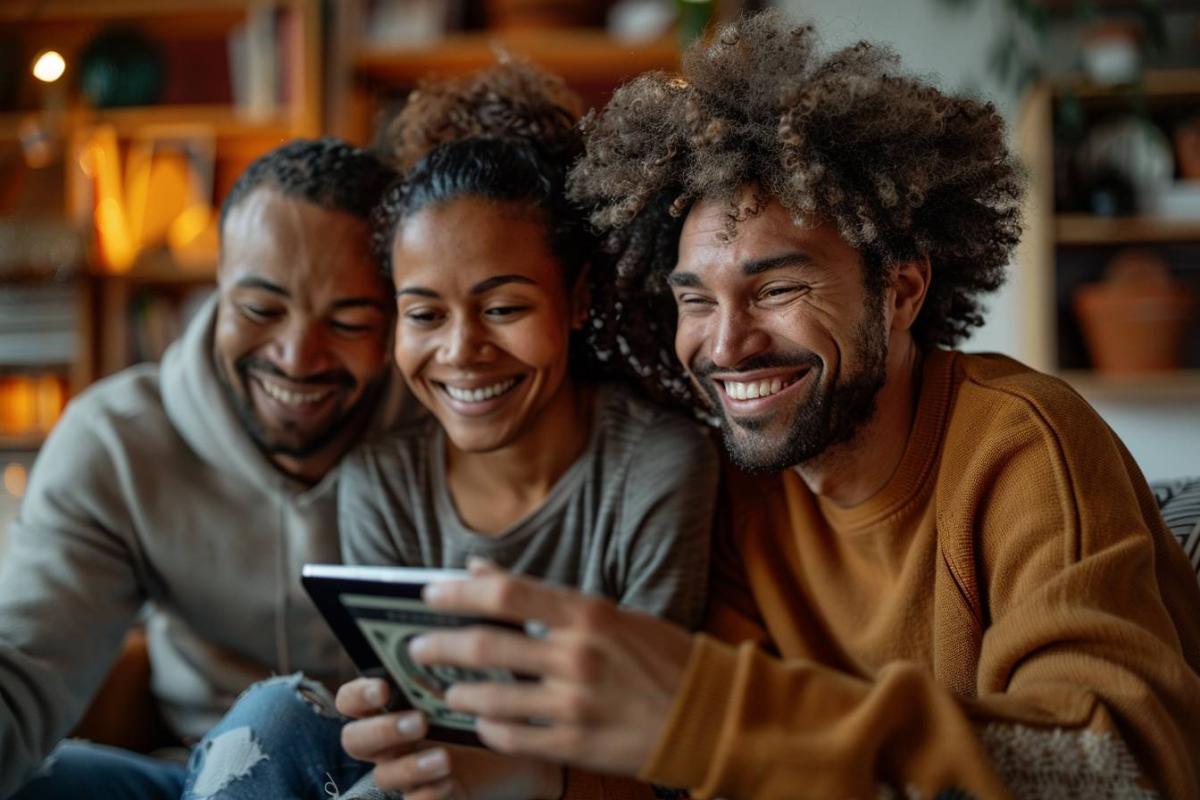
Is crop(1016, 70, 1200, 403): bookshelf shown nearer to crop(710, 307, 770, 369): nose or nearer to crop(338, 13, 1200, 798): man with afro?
crop(338, 13, 1200, 798): man with afro

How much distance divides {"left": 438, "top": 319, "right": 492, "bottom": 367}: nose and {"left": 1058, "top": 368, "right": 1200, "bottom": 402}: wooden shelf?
2316mm

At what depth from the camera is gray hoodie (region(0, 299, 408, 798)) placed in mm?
1609

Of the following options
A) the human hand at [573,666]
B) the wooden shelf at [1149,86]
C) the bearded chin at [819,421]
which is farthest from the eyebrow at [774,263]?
the wooden shelf at [1149,86]

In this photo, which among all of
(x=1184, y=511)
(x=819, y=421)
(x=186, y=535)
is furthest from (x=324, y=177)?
(x=1184, y=511)

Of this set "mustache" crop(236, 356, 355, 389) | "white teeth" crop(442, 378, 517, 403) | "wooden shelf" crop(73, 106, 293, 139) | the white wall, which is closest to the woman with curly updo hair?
"white teeth" crop(442, 378, 517, 403)

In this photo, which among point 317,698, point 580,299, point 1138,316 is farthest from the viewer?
point 1138,316

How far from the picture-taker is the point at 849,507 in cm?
143

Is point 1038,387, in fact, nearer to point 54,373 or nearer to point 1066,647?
point 1066,647

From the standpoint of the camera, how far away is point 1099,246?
3596 millimetres

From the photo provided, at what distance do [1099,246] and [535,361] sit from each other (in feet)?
8.73

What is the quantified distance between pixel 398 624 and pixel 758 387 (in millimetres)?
530

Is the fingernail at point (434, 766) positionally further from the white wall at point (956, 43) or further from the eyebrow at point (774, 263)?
the white wall at point (956, 43)

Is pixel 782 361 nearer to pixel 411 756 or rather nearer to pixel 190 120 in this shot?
pixel 411 756

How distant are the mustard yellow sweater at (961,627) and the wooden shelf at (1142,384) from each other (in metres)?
2.10
